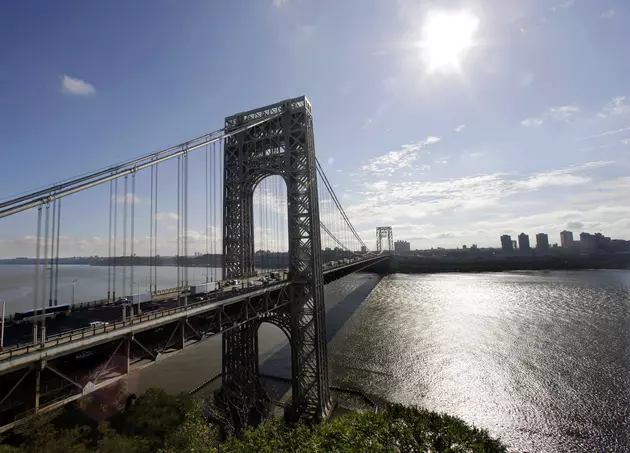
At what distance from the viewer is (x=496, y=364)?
36.2 metres

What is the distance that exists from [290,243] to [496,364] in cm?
3107

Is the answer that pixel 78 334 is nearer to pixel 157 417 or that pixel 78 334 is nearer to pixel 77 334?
pixel 77 334

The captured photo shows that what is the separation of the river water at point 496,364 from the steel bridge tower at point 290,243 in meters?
9.59

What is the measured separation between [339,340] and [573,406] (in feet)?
92.1

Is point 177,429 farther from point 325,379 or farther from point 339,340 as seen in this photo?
point 339,340

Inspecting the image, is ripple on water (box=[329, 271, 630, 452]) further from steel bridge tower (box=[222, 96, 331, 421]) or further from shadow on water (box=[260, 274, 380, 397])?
steel bridge tower (box=[222, 96, 331, 421])

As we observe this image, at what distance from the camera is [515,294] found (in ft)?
247

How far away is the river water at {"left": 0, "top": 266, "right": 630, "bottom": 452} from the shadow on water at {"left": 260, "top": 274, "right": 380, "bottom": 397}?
349 mm

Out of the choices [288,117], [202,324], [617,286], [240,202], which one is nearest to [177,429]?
[202,324]

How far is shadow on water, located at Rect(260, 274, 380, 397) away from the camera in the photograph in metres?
33.2

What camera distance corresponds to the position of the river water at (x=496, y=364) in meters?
25.9

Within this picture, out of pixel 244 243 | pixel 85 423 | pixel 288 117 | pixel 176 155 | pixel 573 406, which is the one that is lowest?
pixel 573 406

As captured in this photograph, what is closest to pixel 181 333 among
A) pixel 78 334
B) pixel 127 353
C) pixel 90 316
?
pixel 127 353

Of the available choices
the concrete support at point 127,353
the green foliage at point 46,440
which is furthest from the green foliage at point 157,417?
the concrete support at point 127,353
